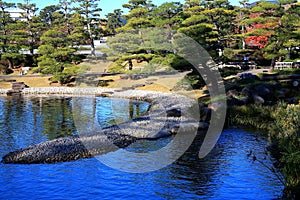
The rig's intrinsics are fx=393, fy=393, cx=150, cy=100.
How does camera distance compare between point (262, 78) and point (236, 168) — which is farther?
point (262, 78)

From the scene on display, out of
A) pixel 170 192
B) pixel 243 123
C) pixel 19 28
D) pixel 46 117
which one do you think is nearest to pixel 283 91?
pixel 243 123

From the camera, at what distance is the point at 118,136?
22438mm

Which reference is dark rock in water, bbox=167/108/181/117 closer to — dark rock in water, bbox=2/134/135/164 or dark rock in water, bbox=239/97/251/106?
dark rock in water, bbox=239/97/251/106

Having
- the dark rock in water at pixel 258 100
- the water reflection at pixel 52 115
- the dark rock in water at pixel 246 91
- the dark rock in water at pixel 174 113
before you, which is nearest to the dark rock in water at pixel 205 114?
the dark rock in water at pixel 174 113

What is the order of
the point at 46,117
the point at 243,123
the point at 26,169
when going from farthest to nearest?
the point at 46,117, the point at 243,123, the point at 26,169

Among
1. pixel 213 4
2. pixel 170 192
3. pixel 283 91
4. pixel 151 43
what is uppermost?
pixel 213 4

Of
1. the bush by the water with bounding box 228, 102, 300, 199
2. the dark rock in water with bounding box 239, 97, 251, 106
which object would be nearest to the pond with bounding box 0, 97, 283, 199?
the bush by the water with bounding box 228, 102, 300, 199

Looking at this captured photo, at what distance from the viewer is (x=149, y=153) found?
65.1 feet

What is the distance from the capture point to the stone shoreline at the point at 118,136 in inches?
736

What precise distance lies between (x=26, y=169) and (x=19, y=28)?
1726 inches

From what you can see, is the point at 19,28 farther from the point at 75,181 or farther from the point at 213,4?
the point at 75,181

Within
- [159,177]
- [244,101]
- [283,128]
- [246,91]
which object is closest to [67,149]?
[159,177]

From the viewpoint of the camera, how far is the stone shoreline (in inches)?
736

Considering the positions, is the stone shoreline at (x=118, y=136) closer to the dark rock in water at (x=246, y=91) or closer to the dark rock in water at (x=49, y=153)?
the dark rock in water at (x=49, y=153)
